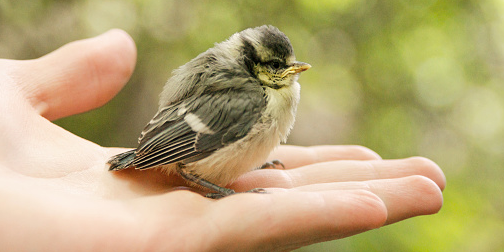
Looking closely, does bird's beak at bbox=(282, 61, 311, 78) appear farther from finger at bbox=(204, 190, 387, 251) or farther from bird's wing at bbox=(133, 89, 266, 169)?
finger at bbox=(204, 190, 387, 251)

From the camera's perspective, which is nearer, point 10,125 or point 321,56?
point 10,125

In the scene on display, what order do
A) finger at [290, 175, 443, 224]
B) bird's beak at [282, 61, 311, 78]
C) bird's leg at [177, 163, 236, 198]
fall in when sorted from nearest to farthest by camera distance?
finger at [290, 175, 443, 224] < bird's leg at [177, 163, 236, 198] < bird's beak at [282, 61, 311, 78]

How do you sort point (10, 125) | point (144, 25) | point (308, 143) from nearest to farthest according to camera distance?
point (10, 125)
point (144, 25)
point (308, 143)

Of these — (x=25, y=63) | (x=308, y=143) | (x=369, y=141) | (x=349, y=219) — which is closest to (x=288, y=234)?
(x=349, y=219)

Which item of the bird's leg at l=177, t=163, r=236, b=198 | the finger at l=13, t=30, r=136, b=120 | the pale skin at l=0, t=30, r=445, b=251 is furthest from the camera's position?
the finger at l=13, t=30, r=136, b=120

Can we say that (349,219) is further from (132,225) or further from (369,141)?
(369,141)

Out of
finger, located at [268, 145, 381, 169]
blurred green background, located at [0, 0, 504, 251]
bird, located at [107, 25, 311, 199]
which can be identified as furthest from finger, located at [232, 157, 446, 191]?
blurred green background, located at [0, 0, 504, 251]

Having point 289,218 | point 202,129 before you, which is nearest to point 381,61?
point 202,129
